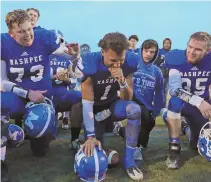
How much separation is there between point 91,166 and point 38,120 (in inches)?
31.6

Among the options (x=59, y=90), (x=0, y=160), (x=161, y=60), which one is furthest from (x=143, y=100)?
(x=161, y=60)

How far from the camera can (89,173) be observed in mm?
3322

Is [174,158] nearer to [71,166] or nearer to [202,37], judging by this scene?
[71,166]

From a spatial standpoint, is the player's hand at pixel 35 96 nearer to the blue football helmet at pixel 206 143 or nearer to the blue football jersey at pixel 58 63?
the blue football jersey at pixel 58 63

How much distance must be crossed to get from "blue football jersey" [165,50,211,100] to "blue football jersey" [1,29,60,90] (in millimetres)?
1352

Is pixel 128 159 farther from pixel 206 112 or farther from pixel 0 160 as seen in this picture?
pixel 0 160

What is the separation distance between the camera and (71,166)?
3.88 meters

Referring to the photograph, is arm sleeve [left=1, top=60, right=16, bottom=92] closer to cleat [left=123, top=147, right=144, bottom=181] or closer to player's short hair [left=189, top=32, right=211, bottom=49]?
cleat [left=123, top=147, right=144, bottom=181]

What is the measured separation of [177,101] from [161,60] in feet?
15.9

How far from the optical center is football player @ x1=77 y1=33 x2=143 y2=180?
3.50 m

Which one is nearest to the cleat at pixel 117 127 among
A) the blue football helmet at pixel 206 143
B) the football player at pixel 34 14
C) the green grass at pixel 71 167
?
the green grass at pixel 71 167

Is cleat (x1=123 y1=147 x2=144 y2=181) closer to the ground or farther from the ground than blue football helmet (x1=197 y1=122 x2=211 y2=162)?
closer to the ground

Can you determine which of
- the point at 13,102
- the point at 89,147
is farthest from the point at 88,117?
the point at 13,102

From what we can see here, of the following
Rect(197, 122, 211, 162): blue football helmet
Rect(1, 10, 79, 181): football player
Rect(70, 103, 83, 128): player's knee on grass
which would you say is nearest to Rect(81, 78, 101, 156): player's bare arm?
Rect(1, 10, 79, 181): football player
